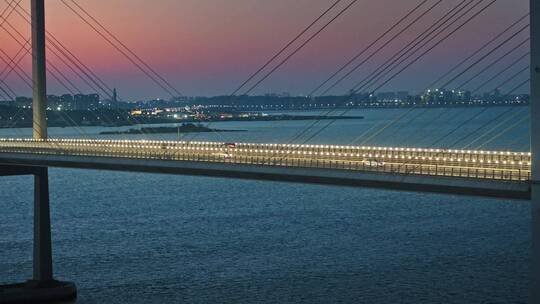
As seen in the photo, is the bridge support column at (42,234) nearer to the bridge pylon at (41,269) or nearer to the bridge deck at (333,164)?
the bridge pylon at (41,269)

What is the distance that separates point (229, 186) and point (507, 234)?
39.3 metres

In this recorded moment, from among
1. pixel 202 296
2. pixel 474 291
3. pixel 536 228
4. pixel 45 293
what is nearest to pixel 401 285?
pixel 474 291

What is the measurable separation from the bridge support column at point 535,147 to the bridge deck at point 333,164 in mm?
506

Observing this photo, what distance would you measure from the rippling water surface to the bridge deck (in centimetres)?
453

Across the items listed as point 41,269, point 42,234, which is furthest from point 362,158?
point 42,234

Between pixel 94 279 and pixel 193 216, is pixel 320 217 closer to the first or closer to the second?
pixel 193 216

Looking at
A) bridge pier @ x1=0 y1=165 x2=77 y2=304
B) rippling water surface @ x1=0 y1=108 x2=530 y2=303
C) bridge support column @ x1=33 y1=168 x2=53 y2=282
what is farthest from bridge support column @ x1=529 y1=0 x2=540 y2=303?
bridge support column @ x1=33 y1=168 x2=53 y2=282

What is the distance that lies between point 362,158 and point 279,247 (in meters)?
15.4

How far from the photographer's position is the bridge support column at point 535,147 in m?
21.6

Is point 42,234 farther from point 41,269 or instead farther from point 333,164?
point 333,164

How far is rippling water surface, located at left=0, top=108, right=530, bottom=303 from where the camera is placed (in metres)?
35.3

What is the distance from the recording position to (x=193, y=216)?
61656 millimetres

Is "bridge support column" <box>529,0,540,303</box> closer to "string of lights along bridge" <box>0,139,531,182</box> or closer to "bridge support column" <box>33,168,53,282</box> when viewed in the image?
"string of lights along bridge" <box>0,139,531,182</box>

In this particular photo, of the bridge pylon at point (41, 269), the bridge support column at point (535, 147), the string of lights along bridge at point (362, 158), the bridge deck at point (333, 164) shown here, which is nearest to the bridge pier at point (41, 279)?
the bridge pylon at point (41, 269)
